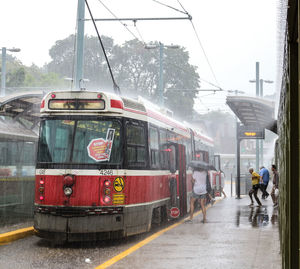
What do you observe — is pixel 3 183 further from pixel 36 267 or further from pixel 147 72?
pixel 147 72

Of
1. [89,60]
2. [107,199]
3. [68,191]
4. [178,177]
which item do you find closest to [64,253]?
[68,191]

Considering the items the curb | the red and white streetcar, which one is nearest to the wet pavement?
the curb

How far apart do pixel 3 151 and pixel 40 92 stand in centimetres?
228

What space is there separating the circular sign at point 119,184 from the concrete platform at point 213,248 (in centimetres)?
113

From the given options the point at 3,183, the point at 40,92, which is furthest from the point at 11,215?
the point at 40,92

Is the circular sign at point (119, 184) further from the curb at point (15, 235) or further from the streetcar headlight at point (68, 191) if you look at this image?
the curb at point (15, 235)

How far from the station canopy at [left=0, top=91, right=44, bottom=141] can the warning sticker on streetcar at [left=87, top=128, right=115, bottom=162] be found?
2850mm

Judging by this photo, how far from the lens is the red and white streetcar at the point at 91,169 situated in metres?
10.6

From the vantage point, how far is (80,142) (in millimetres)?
10977

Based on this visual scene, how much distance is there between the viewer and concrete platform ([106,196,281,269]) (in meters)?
8.40

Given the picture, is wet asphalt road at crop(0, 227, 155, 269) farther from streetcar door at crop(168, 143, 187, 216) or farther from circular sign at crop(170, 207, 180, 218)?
streetcar door at crop(168, 143, 187, 216)

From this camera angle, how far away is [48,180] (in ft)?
35.5

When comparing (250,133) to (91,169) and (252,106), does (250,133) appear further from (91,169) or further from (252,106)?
(91,169)

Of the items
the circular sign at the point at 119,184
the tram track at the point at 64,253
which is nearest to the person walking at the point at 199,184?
the tram track at the point at 64,253
